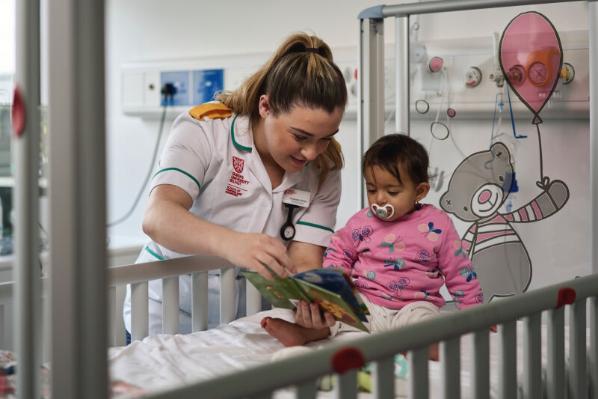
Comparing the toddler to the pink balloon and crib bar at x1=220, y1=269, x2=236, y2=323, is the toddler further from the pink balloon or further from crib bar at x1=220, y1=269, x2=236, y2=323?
the pink balloon

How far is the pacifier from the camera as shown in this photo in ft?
6.07

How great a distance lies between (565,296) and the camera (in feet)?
5.00

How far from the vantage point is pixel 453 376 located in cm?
130

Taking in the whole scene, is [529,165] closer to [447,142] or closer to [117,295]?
[447,142]

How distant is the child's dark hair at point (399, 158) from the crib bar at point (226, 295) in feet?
1.54

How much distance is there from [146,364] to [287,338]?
30cm

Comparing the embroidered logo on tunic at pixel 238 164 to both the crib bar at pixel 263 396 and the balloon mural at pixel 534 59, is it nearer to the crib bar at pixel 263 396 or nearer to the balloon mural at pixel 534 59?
the balloon mural at pixel 534 59

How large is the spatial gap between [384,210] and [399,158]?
0.11 meters

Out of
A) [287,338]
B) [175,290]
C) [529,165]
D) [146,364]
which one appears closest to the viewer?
[146,364]

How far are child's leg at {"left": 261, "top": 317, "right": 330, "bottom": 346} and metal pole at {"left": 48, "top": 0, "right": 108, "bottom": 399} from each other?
94 cm

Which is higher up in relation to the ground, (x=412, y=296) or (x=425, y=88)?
(x=425, y=88)

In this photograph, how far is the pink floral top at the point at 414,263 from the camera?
183 cm

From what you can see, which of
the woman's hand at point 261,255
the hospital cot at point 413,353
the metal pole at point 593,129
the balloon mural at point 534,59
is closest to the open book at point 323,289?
the woman's hand at point 261,255

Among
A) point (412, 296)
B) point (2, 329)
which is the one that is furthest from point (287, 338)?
point (2, 329)
